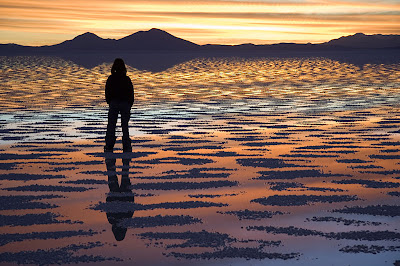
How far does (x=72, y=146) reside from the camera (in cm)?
1642

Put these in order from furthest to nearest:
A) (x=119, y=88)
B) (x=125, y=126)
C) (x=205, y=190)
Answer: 1. (x=119, y=88)
2. (x=125, y=126)
3. (x=205, y=190)

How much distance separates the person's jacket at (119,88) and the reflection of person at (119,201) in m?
3.22

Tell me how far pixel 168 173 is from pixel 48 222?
396cm

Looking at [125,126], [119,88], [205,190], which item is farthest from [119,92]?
[205,190]

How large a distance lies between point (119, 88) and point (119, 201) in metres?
6.29

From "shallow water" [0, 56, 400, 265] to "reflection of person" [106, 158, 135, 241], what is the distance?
0.06 ft

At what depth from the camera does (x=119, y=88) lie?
53.8 ft

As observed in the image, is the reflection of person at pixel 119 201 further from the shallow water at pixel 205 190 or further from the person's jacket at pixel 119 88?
the person's jacket at pixel 119 88

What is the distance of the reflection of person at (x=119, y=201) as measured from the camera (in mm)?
8891

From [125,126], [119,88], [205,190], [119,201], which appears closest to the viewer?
[119,201]

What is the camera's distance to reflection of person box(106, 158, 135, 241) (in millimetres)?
8891

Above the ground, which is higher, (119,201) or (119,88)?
(119,88)

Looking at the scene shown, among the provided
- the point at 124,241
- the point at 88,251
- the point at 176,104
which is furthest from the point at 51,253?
the point at 176,104

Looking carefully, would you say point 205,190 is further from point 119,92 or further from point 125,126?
point 119,92
